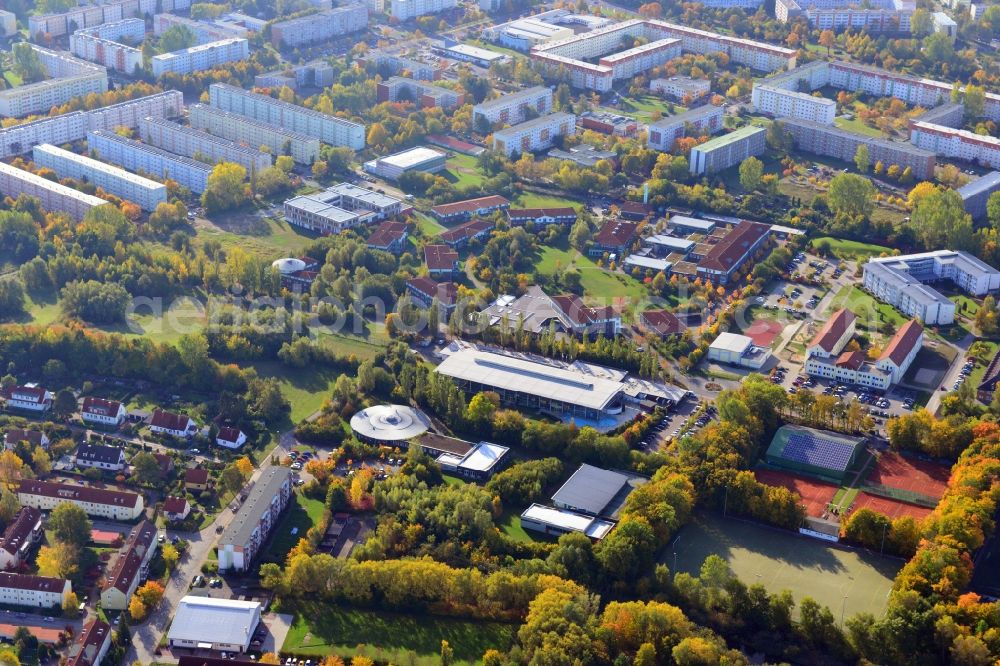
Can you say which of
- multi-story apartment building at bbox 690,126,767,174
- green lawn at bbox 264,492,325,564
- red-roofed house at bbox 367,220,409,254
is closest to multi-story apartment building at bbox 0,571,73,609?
green lawn at bbox 264,492,325,564

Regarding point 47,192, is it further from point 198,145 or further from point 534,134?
point 534,134

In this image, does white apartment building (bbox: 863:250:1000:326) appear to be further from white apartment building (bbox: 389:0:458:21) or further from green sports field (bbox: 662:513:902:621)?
white apartment building (bbox: 389:0:458:21)

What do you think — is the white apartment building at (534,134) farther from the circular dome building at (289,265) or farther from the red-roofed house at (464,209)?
the circular dome building at (289,265)

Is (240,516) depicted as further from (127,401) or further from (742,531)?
(742,531)

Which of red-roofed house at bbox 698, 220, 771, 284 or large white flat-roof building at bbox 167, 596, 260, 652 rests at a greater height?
red-roofed house at bbox 698, 220, 771, 284

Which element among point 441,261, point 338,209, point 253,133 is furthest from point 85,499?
point 253,133
